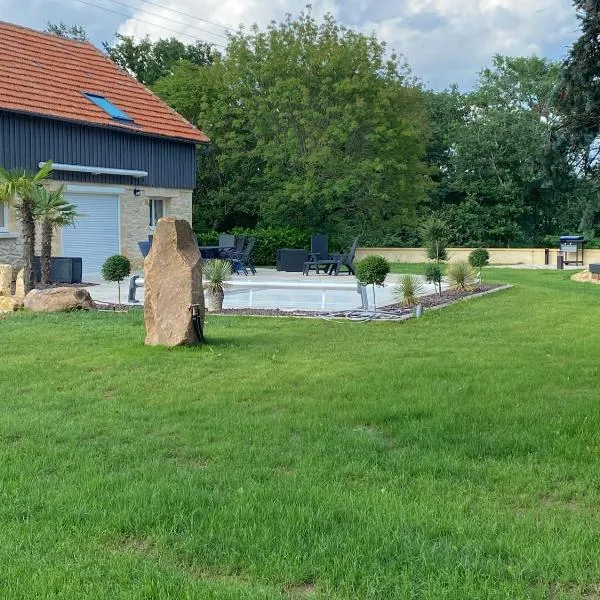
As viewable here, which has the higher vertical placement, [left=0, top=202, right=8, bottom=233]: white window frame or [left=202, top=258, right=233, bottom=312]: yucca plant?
[left=0, top=202, right=8, bottom=233]: white window frame

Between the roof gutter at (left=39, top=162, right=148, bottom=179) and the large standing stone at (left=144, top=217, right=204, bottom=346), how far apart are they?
12933mm

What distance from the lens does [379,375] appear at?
24.4 feet

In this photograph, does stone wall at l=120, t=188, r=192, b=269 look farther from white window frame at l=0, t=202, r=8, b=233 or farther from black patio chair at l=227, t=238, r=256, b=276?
white window frame at l=0, t=202, r=8, b=233

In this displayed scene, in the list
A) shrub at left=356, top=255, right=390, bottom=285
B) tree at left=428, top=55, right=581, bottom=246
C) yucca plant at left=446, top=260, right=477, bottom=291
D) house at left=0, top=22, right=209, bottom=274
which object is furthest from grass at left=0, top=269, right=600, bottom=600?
tree at left=428, top=55, right=581, bottom=246

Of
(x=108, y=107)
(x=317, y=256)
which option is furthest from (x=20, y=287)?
(x=108, y=107)

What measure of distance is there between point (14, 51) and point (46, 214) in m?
9.15

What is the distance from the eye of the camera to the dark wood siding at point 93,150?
66.7 feet

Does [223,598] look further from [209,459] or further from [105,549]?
[209,459]

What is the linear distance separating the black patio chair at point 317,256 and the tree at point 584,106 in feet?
47.5

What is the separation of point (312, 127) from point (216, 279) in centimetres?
1900

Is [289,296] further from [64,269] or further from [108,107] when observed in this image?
[108,107]

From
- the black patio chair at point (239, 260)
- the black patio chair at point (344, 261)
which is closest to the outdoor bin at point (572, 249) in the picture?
the black patio chair at point (344, 261)

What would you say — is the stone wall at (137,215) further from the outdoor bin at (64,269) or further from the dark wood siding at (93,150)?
the outdoor bin at (64,269)

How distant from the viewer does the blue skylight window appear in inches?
924
